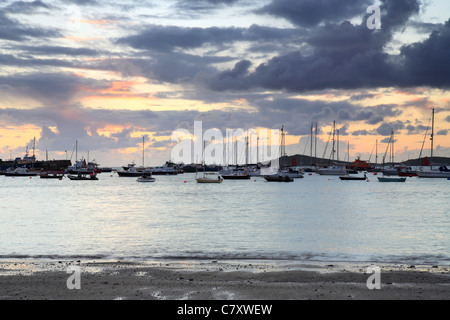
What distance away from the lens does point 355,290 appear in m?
15.6

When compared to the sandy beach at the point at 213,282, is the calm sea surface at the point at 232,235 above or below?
below

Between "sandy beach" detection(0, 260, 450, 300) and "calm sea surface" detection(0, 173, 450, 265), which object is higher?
"sandy beach" detection(0, 260, 450, 300)

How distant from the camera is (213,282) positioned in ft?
56.4

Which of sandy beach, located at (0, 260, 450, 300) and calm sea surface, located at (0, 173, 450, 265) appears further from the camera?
calm sea surface, located at (0, 173, 450, 265)

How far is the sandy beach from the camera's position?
48.9ft

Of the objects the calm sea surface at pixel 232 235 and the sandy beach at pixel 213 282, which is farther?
the calm sea surface at pixel 232 235

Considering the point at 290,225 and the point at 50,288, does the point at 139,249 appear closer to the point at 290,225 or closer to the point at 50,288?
the point at 50,288

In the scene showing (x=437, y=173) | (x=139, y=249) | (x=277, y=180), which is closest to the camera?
(x=139, y=249)

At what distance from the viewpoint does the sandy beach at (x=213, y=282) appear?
14.9m

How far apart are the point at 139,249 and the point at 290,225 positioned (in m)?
20.2

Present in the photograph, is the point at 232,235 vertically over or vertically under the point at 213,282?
under

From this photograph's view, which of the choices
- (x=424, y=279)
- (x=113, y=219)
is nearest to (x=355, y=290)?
(x=424, y=279)

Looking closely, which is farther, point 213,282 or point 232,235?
point 232,235
